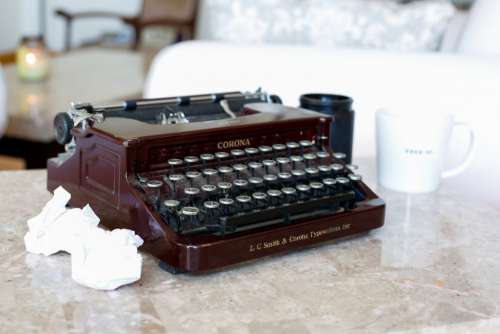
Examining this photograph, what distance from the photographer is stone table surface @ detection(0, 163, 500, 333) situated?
81cm

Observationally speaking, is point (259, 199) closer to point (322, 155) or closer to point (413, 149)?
point (322, 155)

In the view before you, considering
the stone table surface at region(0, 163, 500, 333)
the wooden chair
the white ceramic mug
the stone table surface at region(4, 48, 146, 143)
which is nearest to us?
the stone table surface at region(0, 163, 500, 333)

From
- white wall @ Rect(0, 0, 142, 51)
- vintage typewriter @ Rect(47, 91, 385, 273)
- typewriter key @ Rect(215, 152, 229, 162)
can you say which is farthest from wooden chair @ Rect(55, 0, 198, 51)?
typewriter key @ Rect(215, 152, 229, 162)

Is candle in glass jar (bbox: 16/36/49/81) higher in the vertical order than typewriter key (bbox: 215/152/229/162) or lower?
lower

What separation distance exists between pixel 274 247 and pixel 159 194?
16cm

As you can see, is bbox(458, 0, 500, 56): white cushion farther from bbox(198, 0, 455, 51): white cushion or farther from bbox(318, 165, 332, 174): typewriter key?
bbox(318, 165, 332, 174): typewriter key

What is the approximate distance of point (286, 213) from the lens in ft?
3.33

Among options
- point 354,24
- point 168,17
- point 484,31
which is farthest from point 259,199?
point 168,17

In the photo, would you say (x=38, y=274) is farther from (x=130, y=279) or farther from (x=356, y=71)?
(x=356, y=71)

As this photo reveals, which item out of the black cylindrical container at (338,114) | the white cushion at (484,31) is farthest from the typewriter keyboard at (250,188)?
the white cushion at (484,31)

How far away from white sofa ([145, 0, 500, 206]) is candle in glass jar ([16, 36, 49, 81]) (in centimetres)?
158

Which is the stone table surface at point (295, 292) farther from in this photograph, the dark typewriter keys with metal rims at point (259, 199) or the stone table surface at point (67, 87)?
the stone table surface at point (67, 87)

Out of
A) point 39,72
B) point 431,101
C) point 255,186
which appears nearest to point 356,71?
point 431,101

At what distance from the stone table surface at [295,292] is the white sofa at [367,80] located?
47 cm
